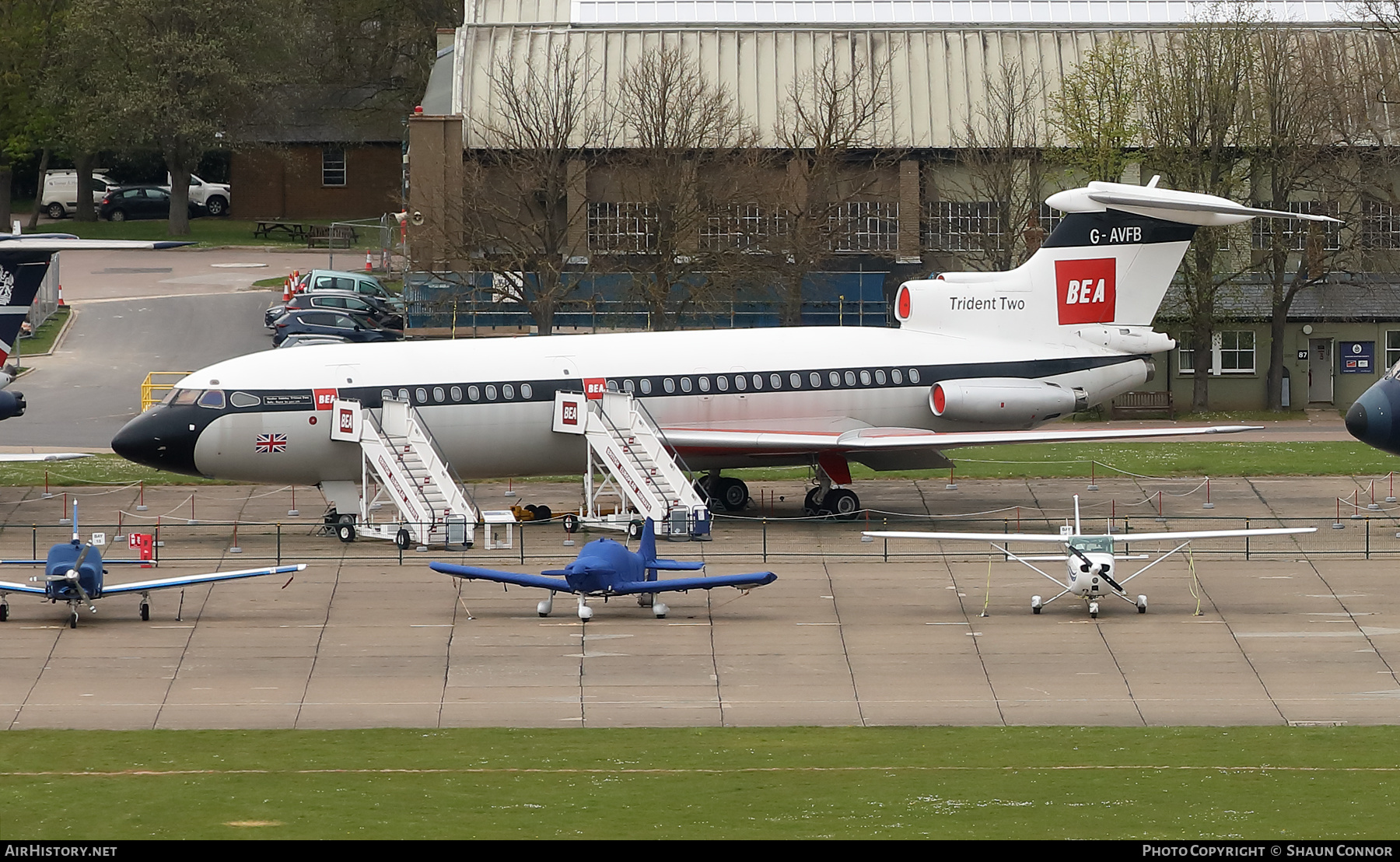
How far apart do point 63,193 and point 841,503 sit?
6818 cm

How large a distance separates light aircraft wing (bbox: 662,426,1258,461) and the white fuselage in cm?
57

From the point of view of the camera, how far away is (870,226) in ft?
249

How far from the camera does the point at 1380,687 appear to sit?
33.2 m

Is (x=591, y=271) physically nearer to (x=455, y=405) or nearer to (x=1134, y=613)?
(x=455, y=405)

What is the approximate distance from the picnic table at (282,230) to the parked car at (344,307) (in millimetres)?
22231

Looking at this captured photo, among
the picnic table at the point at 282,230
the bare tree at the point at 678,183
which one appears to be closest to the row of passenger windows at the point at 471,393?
the bare tree at the point at 678,183

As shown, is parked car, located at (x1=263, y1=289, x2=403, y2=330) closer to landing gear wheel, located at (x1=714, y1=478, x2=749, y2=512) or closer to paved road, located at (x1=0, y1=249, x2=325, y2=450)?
paved road, located at (x1=0, y1=249, x2=325, y2=450)

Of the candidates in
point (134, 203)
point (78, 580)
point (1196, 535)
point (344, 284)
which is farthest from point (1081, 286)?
point (134, 203)

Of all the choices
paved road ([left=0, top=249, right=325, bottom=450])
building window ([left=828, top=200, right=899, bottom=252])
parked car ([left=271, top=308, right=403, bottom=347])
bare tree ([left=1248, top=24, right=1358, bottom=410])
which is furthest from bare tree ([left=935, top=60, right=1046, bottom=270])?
paved road ([left=0, top=249, right=325, bottom=450])

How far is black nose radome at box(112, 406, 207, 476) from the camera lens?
43562 mm

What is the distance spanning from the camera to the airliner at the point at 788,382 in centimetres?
4412

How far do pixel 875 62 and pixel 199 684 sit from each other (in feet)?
165

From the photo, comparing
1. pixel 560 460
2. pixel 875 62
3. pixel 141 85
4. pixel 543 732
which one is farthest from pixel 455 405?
pixel 141 85

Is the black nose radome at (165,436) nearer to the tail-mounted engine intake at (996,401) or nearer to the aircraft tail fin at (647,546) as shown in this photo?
the aircraft tail fin at (647,546)
